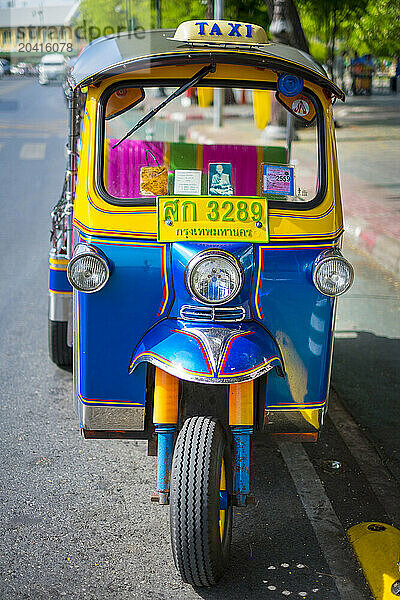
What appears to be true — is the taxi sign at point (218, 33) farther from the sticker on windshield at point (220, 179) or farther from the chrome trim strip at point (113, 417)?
the chrome trim strip at point (113, 417)

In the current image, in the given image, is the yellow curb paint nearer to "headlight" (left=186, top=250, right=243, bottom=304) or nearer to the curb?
"headlight" (left=186, top=250, right=243, bottom=304)

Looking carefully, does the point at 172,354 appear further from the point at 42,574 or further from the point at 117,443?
the point at 117,443

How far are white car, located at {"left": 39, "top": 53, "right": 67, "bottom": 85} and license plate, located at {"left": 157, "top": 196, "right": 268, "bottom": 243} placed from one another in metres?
36.0

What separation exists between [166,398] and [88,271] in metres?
0.69

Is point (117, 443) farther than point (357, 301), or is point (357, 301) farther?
point (357, 301)

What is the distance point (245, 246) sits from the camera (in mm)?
3619

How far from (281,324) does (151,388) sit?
0.71 metres

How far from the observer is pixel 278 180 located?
13.5ft

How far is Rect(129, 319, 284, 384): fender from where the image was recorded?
331cm

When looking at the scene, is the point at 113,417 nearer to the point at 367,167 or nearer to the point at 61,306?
the point at 61,306

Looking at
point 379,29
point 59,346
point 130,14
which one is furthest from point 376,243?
point 130,14

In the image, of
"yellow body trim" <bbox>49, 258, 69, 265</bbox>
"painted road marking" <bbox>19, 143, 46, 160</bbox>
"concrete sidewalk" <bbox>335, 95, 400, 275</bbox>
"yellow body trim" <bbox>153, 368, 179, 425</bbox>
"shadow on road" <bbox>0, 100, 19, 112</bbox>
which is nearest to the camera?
"yellow body trim" <bbox>153, 368, 179, 425</bbox>

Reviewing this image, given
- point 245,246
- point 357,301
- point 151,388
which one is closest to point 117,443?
point 151,388

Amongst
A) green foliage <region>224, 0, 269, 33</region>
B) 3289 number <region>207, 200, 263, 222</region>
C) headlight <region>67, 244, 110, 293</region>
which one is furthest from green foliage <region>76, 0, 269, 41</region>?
headlight <region>67, 244, 110, 293</region>
